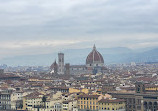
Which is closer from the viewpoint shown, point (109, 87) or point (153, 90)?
point (153, 90)

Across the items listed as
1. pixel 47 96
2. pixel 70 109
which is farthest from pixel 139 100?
pixel 47 96

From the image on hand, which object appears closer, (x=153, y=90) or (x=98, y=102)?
(x=98, y=102)

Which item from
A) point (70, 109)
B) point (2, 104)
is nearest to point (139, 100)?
point (70, 109)

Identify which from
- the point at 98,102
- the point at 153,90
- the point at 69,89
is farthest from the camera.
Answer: the point at 69,89

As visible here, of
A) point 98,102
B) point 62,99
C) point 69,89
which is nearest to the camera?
point 98,102

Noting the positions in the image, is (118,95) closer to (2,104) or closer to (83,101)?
(83,101)

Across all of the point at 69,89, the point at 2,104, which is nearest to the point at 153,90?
the point at 69,89

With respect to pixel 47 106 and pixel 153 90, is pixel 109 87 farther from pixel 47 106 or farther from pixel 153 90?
pixel 47 106

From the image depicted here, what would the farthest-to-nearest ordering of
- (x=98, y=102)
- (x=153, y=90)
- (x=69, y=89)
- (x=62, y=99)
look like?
(x=69, y=89), (x=153, y=90), (x=62, y=99), (x=98, y=102)
